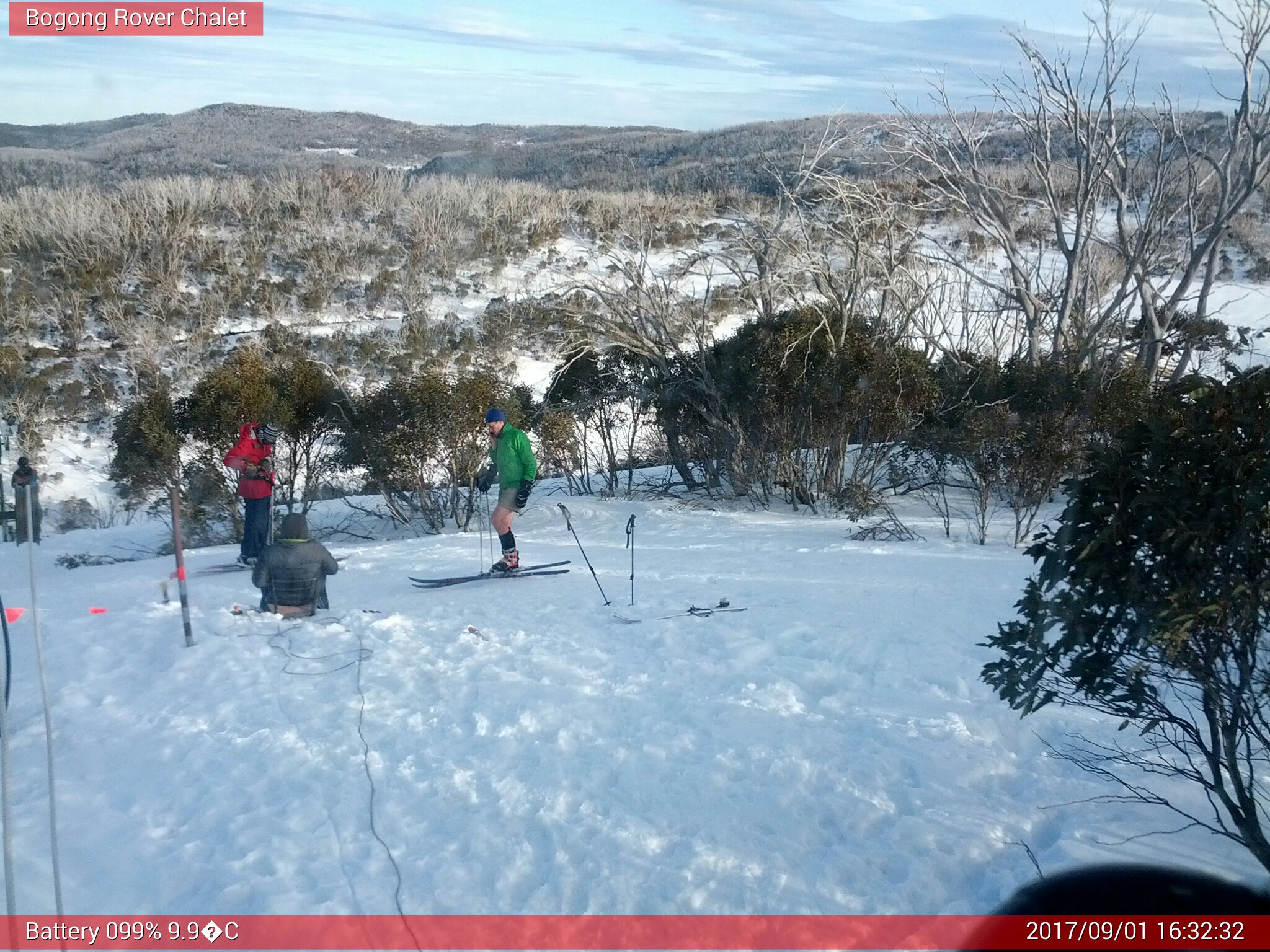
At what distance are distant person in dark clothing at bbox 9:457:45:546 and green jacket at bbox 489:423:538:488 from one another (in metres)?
4.05

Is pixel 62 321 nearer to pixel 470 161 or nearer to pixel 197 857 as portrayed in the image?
pixel 197 857

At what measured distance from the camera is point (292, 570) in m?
7.36

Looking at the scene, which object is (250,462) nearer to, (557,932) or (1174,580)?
(557,932)

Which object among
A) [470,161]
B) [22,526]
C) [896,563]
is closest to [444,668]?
[896,563]

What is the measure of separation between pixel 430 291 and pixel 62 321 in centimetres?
969

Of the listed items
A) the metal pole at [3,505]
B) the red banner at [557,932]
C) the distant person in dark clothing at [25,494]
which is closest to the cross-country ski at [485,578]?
the distant person in dark clothing at [25,494]

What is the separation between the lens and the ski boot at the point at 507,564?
9.34 meters

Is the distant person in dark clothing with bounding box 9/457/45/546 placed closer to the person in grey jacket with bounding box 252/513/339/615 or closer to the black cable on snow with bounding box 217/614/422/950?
the person in grey jacket with bounding box 252/513/339/615

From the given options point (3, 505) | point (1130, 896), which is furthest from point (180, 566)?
point (3, 505)

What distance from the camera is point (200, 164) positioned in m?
45.9

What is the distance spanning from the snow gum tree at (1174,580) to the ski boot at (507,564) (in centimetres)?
609

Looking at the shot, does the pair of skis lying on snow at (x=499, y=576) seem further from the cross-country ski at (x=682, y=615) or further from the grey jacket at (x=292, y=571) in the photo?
the grey jacket at (x=292, y=571)

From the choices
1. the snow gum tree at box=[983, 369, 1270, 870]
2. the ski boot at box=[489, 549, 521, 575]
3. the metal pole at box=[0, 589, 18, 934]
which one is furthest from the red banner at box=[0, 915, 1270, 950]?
the ski boot at box=[489, 549, 521, 575]

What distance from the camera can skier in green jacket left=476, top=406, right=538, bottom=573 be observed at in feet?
30.9
